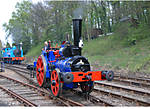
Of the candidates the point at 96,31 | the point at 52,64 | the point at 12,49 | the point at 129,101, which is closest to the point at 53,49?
the point at 52,64

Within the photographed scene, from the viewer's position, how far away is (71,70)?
6801 millimetres

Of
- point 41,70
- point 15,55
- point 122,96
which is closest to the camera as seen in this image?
point 122,96

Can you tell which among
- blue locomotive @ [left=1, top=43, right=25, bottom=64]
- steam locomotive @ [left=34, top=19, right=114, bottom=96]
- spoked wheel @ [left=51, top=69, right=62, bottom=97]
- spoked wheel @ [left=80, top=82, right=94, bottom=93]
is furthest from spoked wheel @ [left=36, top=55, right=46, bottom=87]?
blue locomotive @ [left=1, top=43, right=25, bottom=64]

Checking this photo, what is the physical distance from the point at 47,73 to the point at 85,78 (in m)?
2.05

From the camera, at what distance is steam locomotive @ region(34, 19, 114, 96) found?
6418 millimetres

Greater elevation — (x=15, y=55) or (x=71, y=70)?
(x=15, y=55)

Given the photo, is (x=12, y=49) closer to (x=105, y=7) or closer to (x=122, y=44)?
(x=122, y=44)

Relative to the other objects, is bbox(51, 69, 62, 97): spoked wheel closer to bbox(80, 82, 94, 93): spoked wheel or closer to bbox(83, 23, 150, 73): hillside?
bbox(80, 82, 94, 93): spoked wheel

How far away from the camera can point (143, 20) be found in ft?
87.0

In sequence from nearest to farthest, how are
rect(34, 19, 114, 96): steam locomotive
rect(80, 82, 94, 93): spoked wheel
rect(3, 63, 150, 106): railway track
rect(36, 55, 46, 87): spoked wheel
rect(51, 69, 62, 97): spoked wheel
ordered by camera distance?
rect(3, 63, 150, 106): railway track
rect(34, 19, 114, 96): steam locomotive
rect(51, 69, 62, 97): spoked wheel
rect(80, 82, 94, 93): spoked wheel
rect(36, 55, 46, 87): spoked wheel

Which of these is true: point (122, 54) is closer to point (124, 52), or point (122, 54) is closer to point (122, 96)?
point (124, 52)

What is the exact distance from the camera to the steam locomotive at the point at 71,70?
6.42 meters

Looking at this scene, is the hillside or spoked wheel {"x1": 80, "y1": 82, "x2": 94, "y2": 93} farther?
the hillside

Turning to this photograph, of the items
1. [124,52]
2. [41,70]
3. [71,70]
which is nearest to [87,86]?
[71,70]
